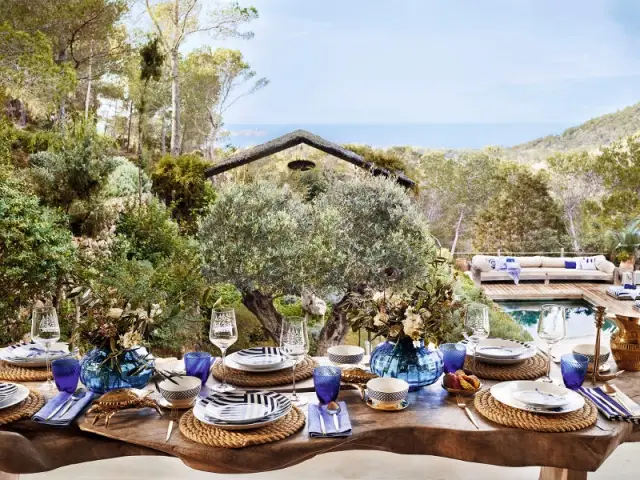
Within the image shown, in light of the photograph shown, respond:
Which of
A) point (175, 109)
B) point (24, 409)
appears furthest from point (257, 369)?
point (175, 109)

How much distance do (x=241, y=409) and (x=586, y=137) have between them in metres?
11.8

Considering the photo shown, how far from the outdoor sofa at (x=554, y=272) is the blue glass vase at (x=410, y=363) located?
321 inches

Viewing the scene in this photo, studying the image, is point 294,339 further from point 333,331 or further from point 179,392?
point 333,331

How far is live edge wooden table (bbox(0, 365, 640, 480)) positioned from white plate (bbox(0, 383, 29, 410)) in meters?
0.06

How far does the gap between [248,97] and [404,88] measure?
17.9 feet

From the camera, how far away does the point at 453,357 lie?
6.14 ft

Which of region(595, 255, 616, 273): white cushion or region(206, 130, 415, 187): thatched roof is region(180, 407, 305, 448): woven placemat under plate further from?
region(595, 255, 616, 273): white cushion

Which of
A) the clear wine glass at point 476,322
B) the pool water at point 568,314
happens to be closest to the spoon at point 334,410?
the clear wine glass at point 476,322

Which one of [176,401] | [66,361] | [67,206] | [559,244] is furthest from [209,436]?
[559,244]

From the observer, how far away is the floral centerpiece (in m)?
1.77

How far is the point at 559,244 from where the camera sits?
10828 millimetres

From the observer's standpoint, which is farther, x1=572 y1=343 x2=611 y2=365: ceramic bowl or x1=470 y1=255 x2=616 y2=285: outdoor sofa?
x1=470 y1=255 x2=616 y2=285: outdoor sofa

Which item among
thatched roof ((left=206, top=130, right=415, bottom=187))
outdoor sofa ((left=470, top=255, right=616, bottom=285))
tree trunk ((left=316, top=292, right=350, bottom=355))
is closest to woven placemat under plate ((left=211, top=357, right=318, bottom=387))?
tree trunk ((left=316, top=292, right=350, bottom=355))

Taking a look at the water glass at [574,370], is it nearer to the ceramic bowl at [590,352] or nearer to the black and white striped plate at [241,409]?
the ceramic bowl at [590,352]
